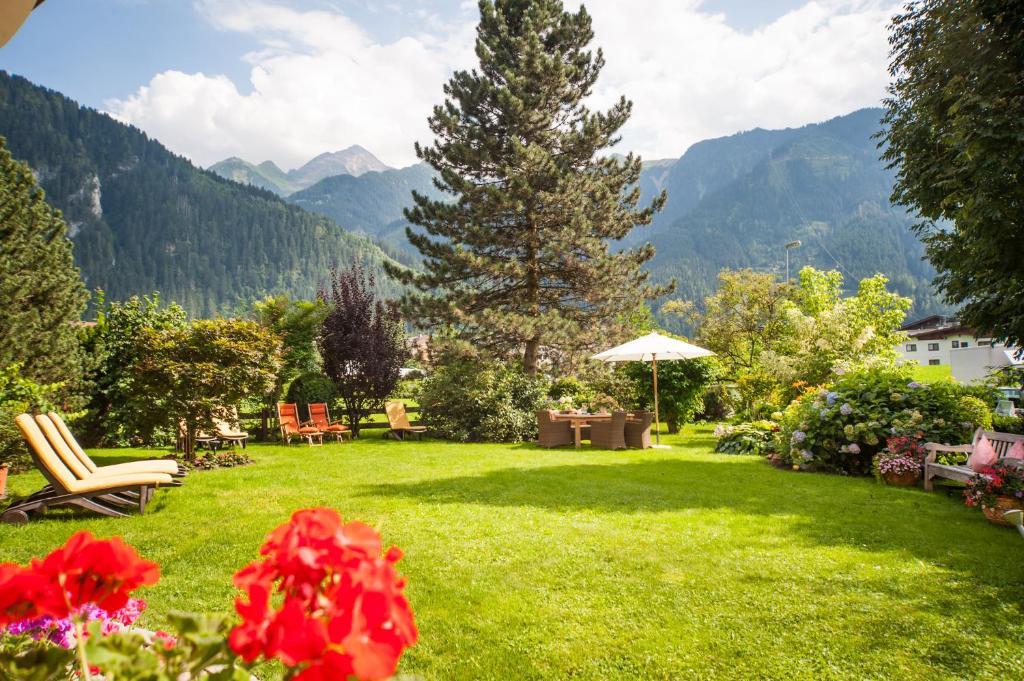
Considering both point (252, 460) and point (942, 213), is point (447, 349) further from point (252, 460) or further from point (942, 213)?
point (942, 213)

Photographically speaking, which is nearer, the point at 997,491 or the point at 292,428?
the point at 997,491

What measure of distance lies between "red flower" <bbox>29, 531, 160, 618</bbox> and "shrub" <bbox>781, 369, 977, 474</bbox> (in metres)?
9.65

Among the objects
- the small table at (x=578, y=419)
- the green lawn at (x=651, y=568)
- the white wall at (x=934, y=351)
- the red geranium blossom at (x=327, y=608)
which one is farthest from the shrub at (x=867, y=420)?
the white wall at (x=934, y=351)

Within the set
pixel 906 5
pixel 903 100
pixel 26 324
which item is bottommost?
pixel 26 324

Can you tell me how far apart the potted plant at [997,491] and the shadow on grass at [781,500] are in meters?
0.14

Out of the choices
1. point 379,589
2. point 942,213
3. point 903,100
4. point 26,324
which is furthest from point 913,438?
point 26,324

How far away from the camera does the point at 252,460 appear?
35.3 feet

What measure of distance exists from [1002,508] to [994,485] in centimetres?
45

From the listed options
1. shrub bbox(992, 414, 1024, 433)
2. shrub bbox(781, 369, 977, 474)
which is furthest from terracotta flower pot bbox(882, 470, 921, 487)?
shrub bbox(992, 414, 1024, 433)

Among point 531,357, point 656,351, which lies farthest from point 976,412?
point 531,357

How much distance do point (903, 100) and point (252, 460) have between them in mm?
12958

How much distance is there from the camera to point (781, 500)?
6.94 metres

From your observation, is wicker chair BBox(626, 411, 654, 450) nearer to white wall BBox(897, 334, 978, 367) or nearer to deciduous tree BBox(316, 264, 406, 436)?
deciduous tree BBox(316, 264, 406, 436)

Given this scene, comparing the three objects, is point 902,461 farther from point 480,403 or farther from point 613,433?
point 480,403
